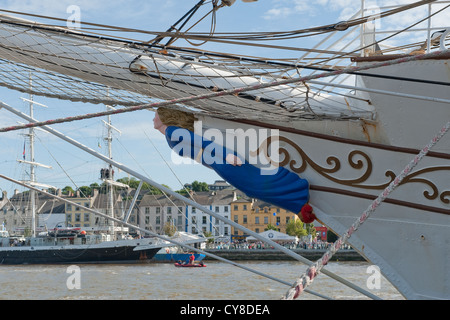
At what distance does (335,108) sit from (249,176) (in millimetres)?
910

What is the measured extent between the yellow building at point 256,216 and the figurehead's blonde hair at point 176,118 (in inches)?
2131

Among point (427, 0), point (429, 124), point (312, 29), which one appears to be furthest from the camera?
point (429, 124)

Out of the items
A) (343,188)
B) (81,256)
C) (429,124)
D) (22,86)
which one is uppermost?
(22,86)

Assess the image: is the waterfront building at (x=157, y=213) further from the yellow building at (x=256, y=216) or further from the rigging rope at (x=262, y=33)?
the rigging rope at (x=262, y=33)

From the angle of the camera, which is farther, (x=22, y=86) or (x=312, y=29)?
(x=22, y=86)

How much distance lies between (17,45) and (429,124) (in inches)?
126

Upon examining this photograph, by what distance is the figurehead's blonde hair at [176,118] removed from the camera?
5.22 meters

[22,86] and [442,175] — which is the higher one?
[22,86]

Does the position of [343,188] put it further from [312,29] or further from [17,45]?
[17,45]

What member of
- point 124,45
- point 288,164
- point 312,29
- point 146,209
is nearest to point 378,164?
point 288,164

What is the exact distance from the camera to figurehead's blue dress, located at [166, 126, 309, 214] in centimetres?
492

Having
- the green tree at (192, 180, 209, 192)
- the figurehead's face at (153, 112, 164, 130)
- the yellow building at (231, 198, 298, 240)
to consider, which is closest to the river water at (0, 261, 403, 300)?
the figurehead's face at (153, 112, 164, 130)

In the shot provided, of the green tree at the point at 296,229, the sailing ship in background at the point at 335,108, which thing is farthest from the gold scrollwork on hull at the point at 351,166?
the green tree at the point at 296,229

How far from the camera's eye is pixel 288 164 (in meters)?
5.03
